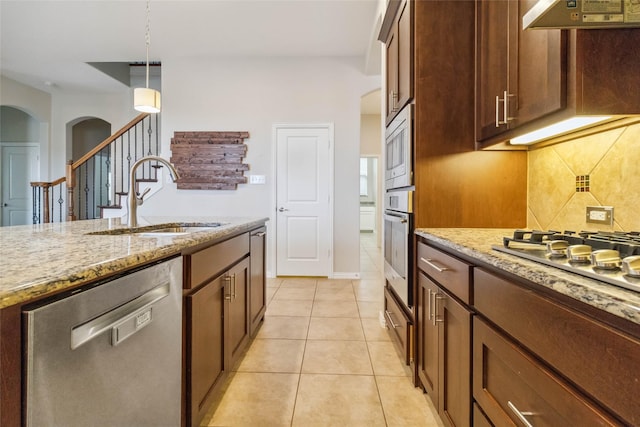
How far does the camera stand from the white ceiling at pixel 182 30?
3.26 meters

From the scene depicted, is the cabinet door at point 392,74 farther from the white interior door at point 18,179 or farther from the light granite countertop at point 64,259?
the white interior door at point 18,179

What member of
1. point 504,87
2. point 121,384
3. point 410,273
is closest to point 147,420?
point 121,384

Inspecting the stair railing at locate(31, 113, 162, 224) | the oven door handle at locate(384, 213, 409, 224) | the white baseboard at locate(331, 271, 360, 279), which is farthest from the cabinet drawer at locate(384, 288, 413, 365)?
the stair railing at locate(31, 113, 162, 224)

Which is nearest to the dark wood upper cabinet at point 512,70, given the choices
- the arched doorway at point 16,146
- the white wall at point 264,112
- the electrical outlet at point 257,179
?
the white wall at point 264,112

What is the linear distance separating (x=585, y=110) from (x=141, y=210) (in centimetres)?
488

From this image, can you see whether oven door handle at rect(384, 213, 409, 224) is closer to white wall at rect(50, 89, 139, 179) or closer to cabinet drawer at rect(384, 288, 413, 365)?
cabinet drawer at rect(384, 288, 413, 365)

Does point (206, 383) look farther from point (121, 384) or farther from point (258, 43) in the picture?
point (258, 43)

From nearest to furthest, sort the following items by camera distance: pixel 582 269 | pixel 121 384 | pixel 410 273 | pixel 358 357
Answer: pixel 582 269 < pixel 121 384 < pixel 410 273 < pixel 358 357

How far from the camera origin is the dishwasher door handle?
2.17 ft

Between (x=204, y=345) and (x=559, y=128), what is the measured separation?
5.55 ft

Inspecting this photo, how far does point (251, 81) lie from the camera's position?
4.30 metres

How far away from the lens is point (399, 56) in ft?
6.48

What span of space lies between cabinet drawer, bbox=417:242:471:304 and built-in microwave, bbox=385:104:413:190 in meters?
0.42

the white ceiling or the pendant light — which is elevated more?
the white ceiling
